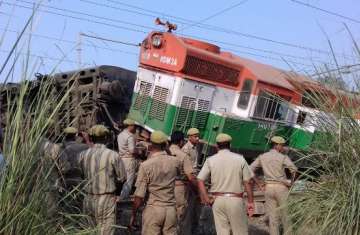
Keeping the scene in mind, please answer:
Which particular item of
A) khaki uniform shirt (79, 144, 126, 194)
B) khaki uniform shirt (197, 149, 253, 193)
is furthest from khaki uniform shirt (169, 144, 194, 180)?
khaki uniform shirt (79, 144, 126, 194)

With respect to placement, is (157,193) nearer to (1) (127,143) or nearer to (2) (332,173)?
(2) (332,173)

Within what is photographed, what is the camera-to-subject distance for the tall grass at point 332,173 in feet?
15.4

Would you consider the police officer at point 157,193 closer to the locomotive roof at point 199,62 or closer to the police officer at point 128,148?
the police officer at point 128,148

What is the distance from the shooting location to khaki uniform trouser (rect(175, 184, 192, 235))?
276 inches

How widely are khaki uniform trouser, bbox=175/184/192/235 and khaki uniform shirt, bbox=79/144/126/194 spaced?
1.53 meters

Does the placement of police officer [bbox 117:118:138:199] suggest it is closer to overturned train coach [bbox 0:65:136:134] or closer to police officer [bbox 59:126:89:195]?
overturned train coach [bbox 0:65:136:134]

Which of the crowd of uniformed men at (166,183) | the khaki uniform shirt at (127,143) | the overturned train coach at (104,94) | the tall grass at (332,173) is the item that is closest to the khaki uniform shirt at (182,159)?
the crowd of uniformed men at (166,183)

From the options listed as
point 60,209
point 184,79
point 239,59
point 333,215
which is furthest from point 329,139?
point 239,59

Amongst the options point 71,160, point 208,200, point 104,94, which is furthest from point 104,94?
point 208,200

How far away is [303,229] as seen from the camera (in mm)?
5066

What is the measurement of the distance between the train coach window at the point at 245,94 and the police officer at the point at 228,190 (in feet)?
21.6

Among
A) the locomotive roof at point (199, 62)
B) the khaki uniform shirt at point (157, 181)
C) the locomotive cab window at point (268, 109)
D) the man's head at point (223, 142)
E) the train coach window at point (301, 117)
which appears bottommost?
the khaki uniform shirt at point (157, 181)

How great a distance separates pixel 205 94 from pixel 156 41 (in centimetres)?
169

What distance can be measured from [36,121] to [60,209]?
70 cm
